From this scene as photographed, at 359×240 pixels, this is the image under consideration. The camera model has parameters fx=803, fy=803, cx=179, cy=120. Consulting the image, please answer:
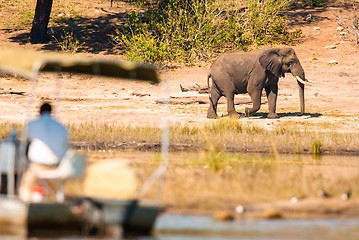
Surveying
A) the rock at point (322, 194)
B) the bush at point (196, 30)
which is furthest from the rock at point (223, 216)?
the bush at point (196, 30)

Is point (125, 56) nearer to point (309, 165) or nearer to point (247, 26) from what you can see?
point (247, 26)

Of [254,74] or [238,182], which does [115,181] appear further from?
[254,74]

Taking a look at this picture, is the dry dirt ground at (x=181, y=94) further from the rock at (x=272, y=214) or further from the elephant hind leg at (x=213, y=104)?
the rock at (x=272, y=214)

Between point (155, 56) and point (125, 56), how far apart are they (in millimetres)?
1913

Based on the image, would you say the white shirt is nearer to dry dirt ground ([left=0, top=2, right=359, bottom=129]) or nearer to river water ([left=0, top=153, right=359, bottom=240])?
river water ([left=0, top=153, right=359, bottom=240])

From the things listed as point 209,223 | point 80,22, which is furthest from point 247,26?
point 209,223

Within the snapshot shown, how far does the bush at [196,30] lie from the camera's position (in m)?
32.5

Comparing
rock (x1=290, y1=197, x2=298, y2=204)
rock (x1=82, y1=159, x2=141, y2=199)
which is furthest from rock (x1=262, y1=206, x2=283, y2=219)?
rock (x1=82, y1=159, x2=141, y2=199)

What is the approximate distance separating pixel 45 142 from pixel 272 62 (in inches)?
600

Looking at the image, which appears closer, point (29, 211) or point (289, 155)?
point (29, 211)

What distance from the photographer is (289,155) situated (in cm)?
1825

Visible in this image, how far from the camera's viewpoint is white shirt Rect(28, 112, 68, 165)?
973cm

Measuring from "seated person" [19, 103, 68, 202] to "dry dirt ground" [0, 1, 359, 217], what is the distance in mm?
12981

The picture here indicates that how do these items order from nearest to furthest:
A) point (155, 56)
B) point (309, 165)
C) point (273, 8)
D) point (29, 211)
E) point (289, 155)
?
point (29, 211), point (309, 165), point (289, 155), point (155, 56), point (273, 8)
